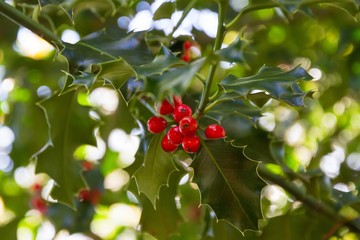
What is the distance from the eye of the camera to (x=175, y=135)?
41.4 inches

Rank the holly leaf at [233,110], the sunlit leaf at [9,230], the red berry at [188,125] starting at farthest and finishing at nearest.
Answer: the sunlit leaf at [9,230], the holly leaf at [233,110], the red berry at [188,125]

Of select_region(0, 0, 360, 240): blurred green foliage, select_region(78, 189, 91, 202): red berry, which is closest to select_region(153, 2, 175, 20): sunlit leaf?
select_region(0, 0, 360, 240): blurred green foliage

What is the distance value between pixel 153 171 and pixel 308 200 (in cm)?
45

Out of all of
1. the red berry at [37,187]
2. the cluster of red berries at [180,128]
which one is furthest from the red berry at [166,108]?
the red berry at [37,187]

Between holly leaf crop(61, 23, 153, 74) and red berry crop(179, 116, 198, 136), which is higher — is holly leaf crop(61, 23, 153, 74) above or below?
above

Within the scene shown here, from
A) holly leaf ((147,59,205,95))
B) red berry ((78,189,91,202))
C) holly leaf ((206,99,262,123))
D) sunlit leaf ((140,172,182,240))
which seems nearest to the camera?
holly leaf ((147,59,205,95))

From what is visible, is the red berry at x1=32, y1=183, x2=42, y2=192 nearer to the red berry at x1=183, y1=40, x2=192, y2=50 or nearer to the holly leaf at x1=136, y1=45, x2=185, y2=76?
the red berry at x1=183, y1=40, x2=192, y2=50

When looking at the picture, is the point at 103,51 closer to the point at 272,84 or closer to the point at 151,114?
the point at 151,114

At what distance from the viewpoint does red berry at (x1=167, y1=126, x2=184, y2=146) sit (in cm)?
104

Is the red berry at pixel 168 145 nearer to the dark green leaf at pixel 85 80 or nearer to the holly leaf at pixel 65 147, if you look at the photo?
the dark green leaf at pixel 85 80

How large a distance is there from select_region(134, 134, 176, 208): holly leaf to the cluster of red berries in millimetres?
106

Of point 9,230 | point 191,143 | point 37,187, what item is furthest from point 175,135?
point 37,187

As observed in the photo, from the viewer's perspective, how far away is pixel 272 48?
2311mm

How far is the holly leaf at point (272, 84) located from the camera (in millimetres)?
948
